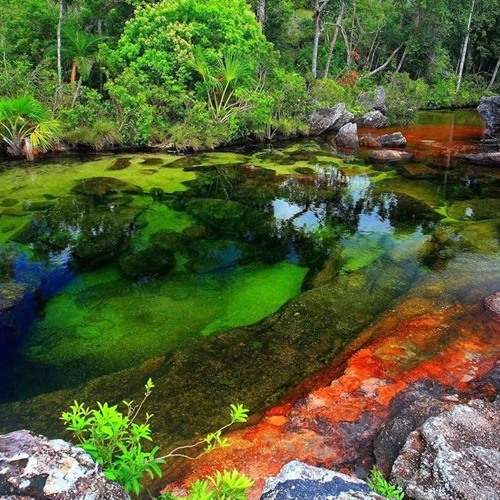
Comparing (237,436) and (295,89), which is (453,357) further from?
(295,89)

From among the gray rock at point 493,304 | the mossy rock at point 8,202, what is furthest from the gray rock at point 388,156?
the mossy rock at point 8,202

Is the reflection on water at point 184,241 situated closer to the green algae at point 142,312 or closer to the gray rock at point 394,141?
the green algae at point 142,312

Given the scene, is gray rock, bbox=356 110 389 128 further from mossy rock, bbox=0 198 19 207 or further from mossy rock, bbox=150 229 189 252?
mossy rock, bbox=0 198 19 207

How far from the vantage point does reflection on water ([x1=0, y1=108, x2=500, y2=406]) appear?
15.8 feet

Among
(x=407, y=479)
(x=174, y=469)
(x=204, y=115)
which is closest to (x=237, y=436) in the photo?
(x=174, y=469)

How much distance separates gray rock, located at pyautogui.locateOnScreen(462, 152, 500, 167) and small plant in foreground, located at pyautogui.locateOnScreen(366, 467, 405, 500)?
12.3 meters

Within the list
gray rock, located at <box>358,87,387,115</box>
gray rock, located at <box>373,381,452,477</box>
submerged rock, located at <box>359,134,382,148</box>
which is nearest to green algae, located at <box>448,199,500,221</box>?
gray rock, located at <box>373,381,452,477</box>

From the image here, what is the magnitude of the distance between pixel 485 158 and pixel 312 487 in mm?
13382

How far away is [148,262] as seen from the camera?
651 centimetres

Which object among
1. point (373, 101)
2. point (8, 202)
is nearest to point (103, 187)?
point (8, 202)

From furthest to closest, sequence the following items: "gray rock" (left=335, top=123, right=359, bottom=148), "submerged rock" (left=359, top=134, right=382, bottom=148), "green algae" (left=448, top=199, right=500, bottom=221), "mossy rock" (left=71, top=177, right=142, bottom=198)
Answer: "gray rock" (left=335, top=123, right=359, bottom=148) → "submerged rock" (left=359, top=134, right=382, bottom=148) → "mossy rock" (left=71, top=177, right=142, bottom=198) → "green algae" (left=448, top=199, right=500, bottom=221)

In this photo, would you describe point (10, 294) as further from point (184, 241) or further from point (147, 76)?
point (147, 76)

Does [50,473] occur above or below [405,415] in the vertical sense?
above

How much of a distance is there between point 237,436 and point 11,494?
6.66 ft
